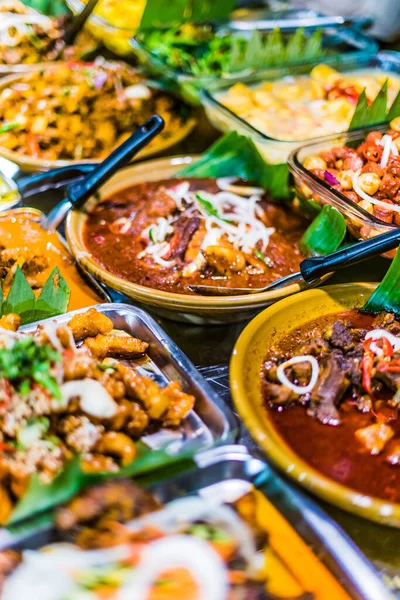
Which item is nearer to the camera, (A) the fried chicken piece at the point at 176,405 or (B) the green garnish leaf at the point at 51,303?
(A) the fried chicken piece at the point at 176,405

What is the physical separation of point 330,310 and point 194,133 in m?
2.15

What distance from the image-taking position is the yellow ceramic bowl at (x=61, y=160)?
11.4 ft

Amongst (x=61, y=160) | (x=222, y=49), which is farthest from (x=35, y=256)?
(x=222, y=49)

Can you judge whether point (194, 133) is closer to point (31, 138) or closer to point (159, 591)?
point (31, 138)

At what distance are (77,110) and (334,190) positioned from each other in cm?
182

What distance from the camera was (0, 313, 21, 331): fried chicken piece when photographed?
2.14m

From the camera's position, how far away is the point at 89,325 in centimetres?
217

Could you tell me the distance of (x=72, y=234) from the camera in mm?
2895

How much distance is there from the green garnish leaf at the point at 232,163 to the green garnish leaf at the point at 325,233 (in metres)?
0.48

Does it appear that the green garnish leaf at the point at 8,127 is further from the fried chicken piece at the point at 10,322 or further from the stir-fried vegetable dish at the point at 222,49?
the fried chicken piece at the point at 10,322

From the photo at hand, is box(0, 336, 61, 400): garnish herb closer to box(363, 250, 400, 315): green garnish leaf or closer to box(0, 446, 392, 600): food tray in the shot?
box(0, 446, 392, 600): food tray

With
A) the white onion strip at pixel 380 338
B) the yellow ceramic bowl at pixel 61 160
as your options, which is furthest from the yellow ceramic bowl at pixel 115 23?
the white onion strip at pixel 380 338

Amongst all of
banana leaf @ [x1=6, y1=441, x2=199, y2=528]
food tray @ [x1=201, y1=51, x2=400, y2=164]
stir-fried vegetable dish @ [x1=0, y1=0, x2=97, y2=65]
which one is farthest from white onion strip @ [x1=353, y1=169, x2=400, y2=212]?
stir-fried vegetable dish @ [x1=0, y1=0, x2=97, y2=65]

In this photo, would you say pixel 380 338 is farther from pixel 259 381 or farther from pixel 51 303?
pixel 51 303
